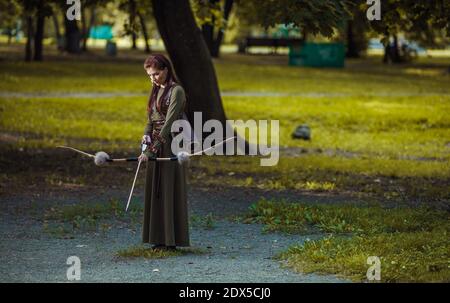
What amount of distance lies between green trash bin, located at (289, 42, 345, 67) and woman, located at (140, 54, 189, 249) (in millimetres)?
39047

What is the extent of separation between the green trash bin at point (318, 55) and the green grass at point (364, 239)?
35.8 m

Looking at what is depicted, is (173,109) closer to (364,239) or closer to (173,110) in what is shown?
(173,110)

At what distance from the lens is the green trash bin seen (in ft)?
159

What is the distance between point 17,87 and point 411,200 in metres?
19.1

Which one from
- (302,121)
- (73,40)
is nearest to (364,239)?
(302,121)

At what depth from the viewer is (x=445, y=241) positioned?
33.4 ft

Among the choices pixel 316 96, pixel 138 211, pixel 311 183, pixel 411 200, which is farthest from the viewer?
pixel 316 96

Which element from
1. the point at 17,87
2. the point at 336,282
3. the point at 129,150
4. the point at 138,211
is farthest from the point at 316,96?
the point at 336,282

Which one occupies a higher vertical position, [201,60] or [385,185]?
[201,60]

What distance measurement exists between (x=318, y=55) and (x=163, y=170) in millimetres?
40191

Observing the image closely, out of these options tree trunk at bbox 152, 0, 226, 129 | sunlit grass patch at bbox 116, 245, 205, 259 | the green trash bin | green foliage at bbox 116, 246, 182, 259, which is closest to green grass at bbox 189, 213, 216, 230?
sunlit grass patch at bbox 116, 245, 205, 259

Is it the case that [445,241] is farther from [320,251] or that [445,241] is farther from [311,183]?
[311,183]

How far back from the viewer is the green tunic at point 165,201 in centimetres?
954

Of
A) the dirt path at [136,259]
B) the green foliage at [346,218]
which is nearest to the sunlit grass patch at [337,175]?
the green foliage at [346,218]
